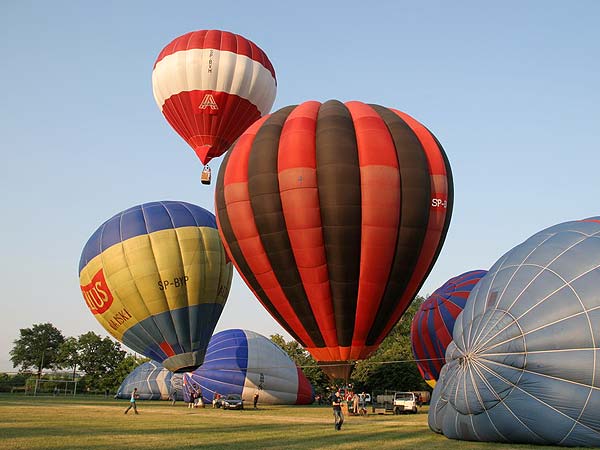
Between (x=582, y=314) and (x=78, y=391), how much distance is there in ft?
197

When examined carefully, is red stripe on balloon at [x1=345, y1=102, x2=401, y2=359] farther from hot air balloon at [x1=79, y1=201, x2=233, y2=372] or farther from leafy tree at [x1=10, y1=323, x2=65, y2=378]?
leafy tree at [x1=10, y1=323, x2=65, y2=378]

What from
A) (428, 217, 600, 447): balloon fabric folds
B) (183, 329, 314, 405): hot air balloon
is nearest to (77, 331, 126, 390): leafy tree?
(183, 329, 314, 405): hot air balloon

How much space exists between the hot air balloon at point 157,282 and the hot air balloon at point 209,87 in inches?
128

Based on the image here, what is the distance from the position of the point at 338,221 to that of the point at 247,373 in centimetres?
1637

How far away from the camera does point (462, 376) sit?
12.9 meters

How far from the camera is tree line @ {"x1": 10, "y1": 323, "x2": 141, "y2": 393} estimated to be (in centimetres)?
6694

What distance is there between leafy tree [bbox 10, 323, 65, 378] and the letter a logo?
210 ft

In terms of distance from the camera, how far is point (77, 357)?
72.7 metres

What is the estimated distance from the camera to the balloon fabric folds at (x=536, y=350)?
1129 centimetres

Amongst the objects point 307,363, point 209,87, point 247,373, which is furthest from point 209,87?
point 307,363

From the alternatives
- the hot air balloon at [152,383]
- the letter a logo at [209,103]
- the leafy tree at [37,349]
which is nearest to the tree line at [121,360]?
the leafy tree at [37,349]

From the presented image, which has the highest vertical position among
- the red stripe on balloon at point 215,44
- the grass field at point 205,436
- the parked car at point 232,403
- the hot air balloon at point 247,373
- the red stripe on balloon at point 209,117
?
the red stripe on balloon at point 215,44

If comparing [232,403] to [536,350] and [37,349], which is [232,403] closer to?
[536,350]

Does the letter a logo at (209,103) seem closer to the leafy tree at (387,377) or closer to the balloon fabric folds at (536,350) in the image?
the balloon fabric folds at (536,350)
